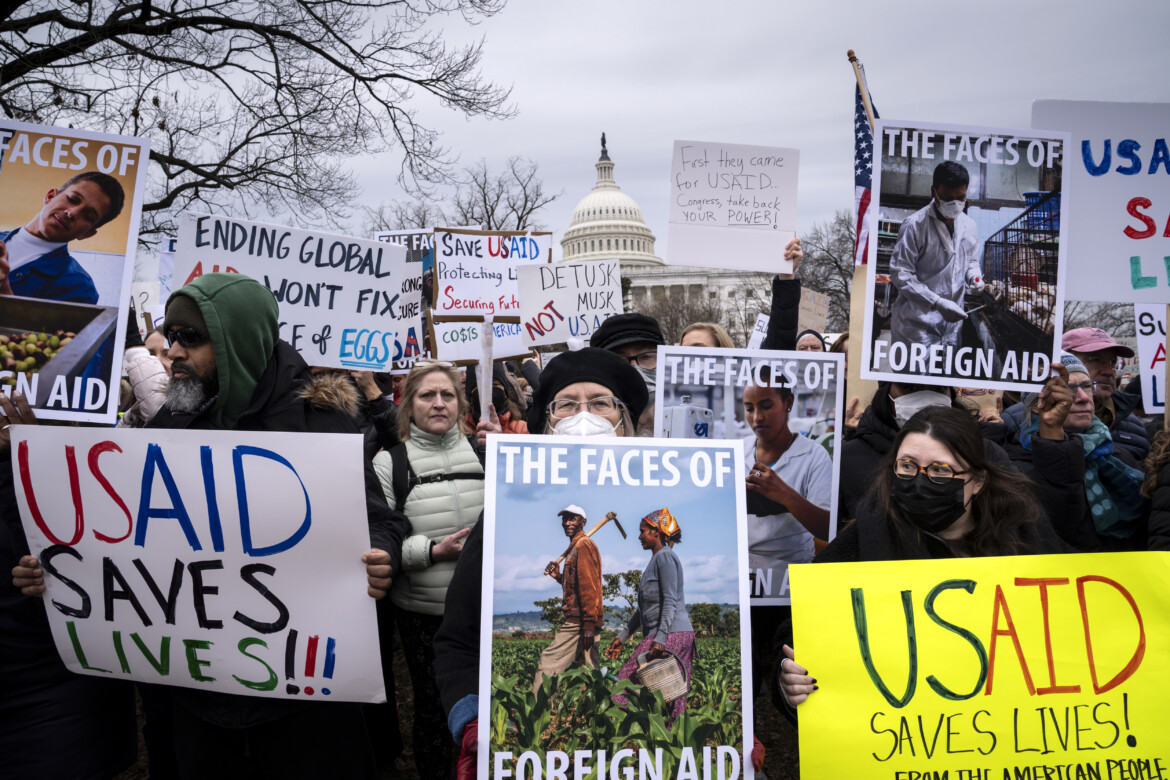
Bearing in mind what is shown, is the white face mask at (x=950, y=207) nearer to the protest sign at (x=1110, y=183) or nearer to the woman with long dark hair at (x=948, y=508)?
the protest sign at (x=1110, y=183)

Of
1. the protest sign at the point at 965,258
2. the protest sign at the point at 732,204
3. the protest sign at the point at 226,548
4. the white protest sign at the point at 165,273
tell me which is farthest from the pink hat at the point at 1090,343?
the white protest sign at the point at 165,273

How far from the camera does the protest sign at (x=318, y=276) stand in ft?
16.3

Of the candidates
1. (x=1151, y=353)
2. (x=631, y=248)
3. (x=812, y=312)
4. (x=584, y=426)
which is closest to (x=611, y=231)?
(x=631, y=248)

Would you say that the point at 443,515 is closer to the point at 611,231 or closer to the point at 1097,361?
the point at 1097,361

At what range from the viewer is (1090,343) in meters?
5.23

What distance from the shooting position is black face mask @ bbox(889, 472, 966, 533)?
245 centimetres

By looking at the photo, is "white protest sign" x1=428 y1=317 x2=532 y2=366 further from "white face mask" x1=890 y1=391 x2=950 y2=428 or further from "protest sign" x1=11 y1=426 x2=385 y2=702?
"protest sign" x1=11 y1=426 x2=385 y2=702

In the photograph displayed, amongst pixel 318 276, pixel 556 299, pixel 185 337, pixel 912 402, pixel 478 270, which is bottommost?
pixel 912 402

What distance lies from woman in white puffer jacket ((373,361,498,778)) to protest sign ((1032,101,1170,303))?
8.94 ft

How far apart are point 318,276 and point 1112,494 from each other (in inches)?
166

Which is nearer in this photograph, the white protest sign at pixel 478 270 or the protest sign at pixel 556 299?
the protest sign at pixel 556 299

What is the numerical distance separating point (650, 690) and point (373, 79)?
36.9 feet

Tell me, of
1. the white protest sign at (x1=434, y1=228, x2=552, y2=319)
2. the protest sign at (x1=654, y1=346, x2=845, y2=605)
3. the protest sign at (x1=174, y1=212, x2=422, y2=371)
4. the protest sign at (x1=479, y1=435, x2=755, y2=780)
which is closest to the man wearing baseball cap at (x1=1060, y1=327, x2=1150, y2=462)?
the protest sign at (x1=654, y1=346, x2=845, y2=605)

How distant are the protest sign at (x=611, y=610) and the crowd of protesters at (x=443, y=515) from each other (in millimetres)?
43
